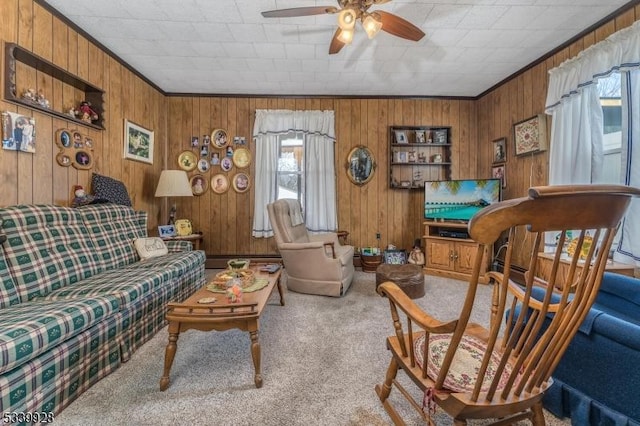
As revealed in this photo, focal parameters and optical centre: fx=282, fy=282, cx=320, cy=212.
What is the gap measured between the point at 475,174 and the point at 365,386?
3.80 m

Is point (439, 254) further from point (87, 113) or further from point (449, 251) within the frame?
point (87, 113)

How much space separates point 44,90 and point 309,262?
2.78 metres

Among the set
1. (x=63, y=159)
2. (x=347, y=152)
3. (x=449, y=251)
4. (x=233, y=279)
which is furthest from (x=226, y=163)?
(x=449, y=251)

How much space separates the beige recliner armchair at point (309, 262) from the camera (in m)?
2.99

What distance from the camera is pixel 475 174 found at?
4332mm

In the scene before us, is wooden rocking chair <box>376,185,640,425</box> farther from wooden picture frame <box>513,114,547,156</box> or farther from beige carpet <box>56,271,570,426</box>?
wooden picture frame <box>513,114,547,156</box>

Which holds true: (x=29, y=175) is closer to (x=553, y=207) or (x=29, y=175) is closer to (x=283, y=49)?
(x=283, y=49)

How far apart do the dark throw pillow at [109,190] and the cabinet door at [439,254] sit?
12.3 feet

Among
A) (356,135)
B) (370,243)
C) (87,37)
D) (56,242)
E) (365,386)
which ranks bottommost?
(365,386)

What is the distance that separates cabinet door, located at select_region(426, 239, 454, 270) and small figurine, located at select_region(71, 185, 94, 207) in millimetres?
3905

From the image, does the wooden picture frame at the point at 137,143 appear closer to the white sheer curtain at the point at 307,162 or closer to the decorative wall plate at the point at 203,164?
the decorative wall plate at the point at 203,164

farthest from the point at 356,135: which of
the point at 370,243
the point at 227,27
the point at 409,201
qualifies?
the point at 227,27

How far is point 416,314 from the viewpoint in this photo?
1067 millimetres

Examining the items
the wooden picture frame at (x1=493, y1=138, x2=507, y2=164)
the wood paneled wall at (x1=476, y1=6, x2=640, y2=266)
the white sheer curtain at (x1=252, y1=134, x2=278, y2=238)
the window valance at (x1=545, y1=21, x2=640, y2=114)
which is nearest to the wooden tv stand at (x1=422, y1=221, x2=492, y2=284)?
the wood paneled wall at (x1=476, y1=6, x2=640, y2=266)
